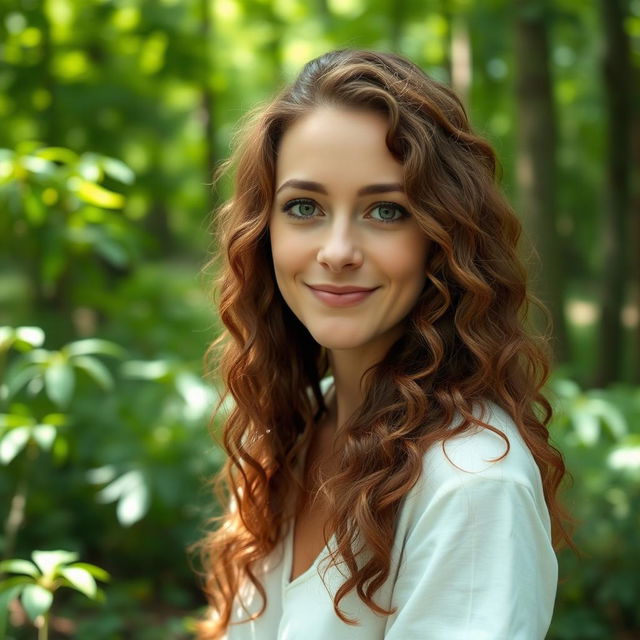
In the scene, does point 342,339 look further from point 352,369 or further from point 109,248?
point 109,248

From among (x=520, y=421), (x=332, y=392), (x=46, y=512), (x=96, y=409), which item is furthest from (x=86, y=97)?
(x=520, y=421)

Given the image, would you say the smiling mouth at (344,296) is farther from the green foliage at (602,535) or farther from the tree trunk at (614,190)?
the tree trunk at (614,190)

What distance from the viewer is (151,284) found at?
4.98 metres

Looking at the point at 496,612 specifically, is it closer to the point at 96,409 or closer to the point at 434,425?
the point at 434,425

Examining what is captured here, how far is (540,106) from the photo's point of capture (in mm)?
5414

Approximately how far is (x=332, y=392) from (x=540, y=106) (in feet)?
12.0

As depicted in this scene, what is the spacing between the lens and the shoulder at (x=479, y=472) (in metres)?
1.48

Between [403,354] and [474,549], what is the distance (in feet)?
1.69

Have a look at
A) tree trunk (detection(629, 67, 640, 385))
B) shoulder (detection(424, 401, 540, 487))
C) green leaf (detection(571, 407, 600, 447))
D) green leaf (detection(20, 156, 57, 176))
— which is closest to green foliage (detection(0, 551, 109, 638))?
shoulder (detection(424, 401, 540, 487))

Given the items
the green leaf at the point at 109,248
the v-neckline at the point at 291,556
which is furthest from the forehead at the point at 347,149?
the green leaf at the point at 109,248

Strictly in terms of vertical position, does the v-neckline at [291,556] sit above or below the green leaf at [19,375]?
below

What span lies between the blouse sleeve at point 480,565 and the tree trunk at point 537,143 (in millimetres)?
3981

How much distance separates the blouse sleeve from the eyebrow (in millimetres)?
585

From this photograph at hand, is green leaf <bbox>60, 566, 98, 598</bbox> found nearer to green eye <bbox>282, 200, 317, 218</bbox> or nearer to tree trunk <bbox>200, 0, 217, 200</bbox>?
green eye <bbox>282, 200, 317, 218</bbox>
